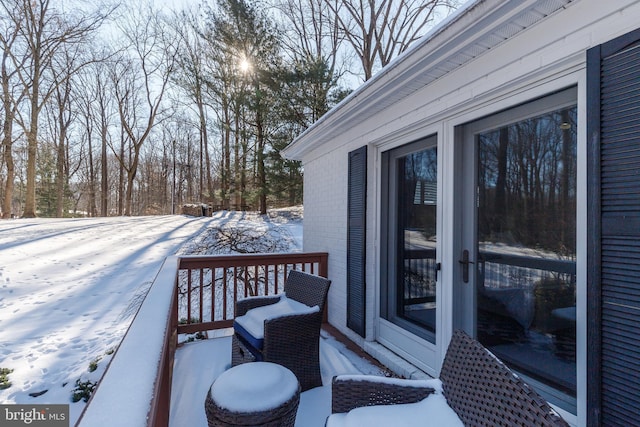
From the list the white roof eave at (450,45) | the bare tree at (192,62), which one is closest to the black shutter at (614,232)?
the white roof eave at (450,45)

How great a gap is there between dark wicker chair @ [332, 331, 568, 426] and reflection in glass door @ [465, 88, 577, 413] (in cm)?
74

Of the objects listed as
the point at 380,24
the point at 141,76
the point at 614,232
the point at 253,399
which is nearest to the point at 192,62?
the point at 141,76

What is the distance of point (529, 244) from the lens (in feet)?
6.05

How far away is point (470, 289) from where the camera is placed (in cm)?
221

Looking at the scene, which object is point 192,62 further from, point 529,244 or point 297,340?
point 529,244

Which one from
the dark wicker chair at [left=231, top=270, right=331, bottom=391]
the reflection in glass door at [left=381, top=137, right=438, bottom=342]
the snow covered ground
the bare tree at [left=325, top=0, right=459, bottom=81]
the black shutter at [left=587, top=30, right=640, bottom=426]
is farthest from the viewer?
the bare tree at [left=325, top=0, right=459, bottom=81]

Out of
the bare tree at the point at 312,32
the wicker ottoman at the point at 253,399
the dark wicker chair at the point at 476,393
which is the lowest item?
the wicker ottoman at the point at 253,399

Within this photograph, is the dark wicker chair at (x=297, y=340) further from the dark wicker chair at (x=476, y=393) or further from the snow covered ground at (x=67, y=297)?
the snow covered ground at (x=67, y=297)

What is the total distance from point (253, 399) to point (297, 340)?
93 centimetres

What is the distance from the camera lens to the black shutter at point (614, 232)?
1278 mm

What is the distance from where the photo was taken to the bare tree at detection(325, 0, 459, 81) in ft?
38.2

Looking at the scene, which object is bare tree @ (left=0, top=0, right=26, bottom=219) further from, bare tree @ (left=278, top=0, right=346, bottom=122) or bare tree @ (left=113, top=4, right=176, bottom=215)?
bare tree @ (left=278, top=0, right=346, bottom=122)

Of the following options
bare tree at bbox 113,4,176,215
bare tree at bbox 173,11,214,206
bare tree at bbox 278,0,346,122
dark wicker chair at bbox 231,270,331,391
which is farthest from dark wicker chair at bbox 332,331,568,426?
bare tree at bbox 113,4,176,215

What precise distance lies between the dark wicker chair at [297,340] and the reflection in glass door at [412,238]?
775 mm
